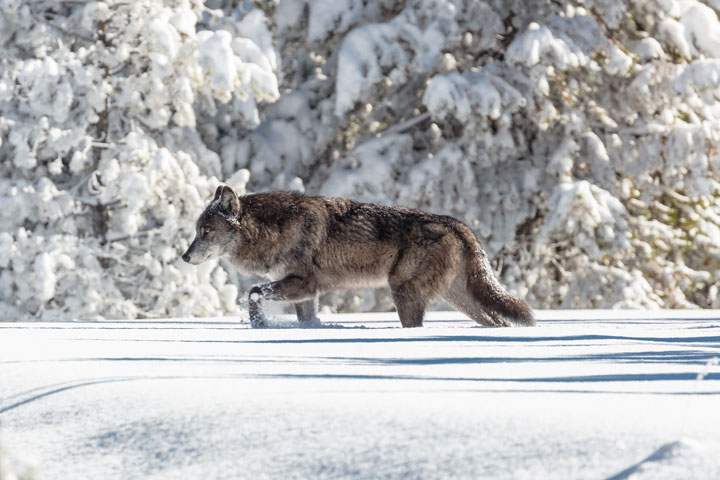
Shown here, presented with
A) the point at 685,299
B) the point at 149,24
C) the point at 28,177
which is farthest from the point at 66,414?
the point at 685,299

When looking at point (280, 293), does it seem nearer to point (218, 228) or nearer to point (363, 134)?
point (218, 228)

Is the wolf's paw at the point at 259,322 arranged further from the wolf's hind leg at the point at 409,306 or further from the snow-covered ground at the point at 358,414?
the snow-covered ground at the point at 358,414

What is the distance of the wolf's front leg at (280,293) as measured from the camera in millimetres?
7621

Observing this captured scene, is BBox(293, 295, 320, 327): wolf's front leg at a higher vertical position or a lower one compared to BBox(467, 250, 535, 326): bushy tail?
lower

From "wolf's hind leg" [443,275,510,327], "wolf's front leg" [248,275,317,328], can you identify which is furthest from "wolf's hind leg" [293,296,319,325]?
"wolf's hind leg" [443,275,510,327]

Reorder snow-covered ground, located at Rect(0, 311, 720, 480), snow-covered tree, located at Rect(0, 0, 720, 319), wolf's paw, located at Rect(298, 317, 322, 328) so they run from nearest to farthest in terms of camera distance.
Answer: snow-covered ground, located at Rect(0, 311, 720, 480) < wolf's paw, located at Rect(298, 317, 322, 328) < snow-covered tree, located at Rect(0, 0, 720, 319)

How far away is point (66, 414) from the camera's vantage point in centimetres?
358

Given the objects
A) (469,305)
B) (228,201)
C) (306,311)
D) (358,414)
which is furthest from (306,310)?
(358,414)

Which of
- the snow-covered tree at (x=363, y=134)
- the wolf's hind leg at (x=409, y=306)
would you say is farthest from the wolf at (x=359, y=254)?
the snow-covered tree at (x=363, y=134)

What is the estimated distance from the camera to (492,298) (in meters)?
7.54

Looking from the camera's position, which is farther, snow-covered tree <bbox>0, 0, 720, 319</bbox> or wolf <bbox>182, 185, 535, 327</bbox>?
snow-covered tree <bbox>0, 0, 720, 319</bbox>

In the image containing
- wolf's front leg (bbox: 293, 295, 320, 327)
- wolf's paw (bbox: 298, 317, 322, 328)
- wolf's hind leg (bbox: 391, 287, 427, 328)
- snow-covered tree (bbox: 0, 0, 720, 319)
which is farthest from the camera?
snow-covered tree (bbox: 0, 0, 720, 319)

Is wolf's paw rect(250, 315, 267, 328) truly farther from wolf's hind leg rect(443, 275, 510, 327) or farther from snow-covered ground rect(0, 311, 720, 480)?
snow-covered ground rect(0, 311, 720, 480)

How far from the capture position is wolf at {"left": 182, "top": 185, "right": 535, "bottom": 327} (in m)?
7.46
